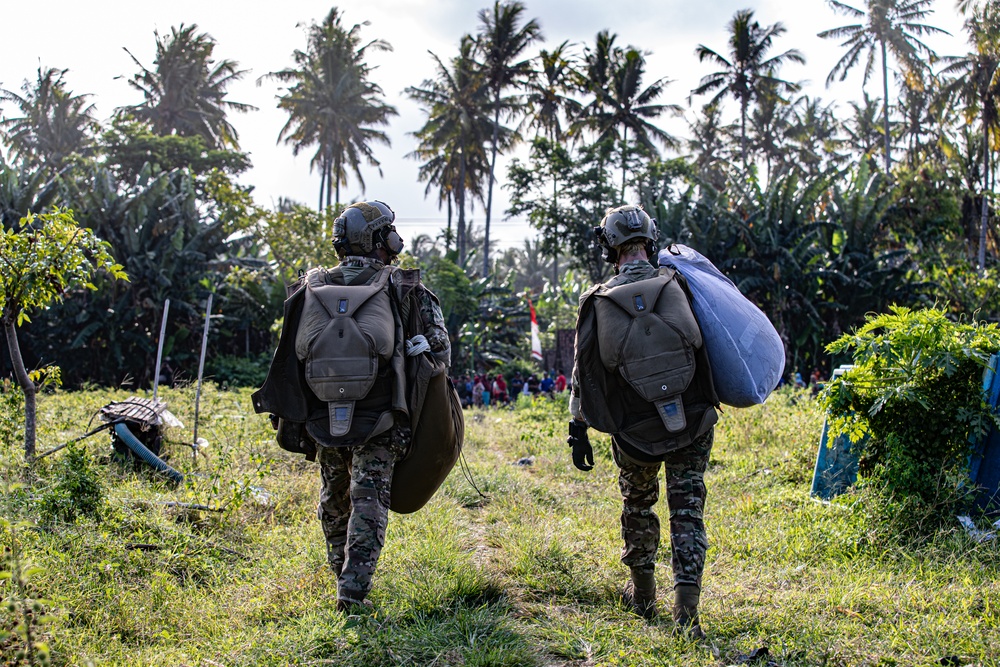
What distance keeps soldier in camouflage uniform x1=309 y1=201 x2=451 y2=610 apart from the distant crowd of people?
15.0m

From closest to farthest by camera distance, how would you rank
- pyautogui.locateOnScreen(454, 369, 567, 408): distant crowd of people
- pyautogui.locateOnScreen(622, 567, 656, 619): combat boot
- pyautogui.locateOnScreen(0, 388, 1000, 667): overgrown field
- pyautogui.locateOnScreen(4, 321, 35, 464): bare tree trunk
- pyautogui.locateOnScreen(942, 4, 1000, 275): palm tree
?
pyautogui.locateOnScreen(0, 388, 1000, 667): overgrown field < pyautogui.locateOnScreen(622, 567, 656, 619): combat boot < pyautogui.locateOnScreen(4, 321, 35, 464): bare tree trunk < pyautogui.locateOnScreen(454, 369, 567, 408): distant crowd of people < pyautogui.locateOnScreen(942, 4, 1000, 275): palm tree

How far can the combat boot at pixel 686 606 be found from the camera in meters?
3.19

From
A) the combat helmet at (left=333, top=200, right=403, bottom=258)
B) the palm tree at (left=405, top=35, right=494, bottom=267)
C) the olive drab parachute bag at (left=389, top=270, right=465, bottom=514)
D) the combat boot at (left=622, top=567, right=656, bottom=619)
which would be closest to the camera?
the combat boot at (left=622, top=567, right=656, bottom=619)

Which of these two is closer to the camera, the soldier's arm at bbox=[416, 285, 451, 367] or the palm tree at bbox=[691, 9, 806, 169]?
the soldier's arm at bbox=[416, 285, 451, 367]

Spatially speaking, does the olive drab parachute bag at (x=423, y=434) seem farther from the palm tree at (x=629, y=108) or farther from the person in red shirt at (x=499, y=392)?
the palm tree at (x=629, y=108)

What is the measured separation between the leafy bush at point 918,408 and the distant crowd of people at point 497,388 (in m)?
14.0

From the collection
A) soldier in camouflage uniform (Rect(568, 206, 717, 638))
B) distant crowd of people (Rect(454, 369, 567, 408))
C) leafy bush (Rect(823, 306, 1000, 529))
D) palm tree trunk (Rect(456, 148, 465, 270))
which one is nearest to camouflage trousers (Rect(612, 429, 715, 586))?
soldier in camouflage uniform (Rect(568, 206, 717, 638))

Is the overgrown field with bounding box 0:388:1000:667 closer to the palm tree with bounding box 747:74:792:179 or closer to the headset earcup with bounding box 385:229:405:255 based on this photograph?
the headset earcup with bounding box 385:229:405:255

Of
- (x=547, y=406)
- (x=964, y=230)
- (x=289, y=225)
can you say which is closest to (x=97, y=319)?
(x=289, y=225)

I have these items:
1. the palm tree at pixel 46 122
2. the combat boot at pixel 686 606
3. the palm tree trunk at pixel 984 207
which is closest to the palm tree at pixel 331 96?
the palm tree at pixel 46 122

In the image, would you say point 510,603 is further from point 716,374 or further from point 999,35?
point 999,35

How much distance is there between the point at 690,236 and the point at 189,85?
25.5 meters

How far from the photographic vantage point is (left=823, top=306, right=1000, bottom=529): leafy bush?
4359 mm

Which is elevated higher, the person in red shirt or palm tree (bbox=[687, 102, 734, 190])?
palm tree (bbox=[687, 102, 734, 190])
